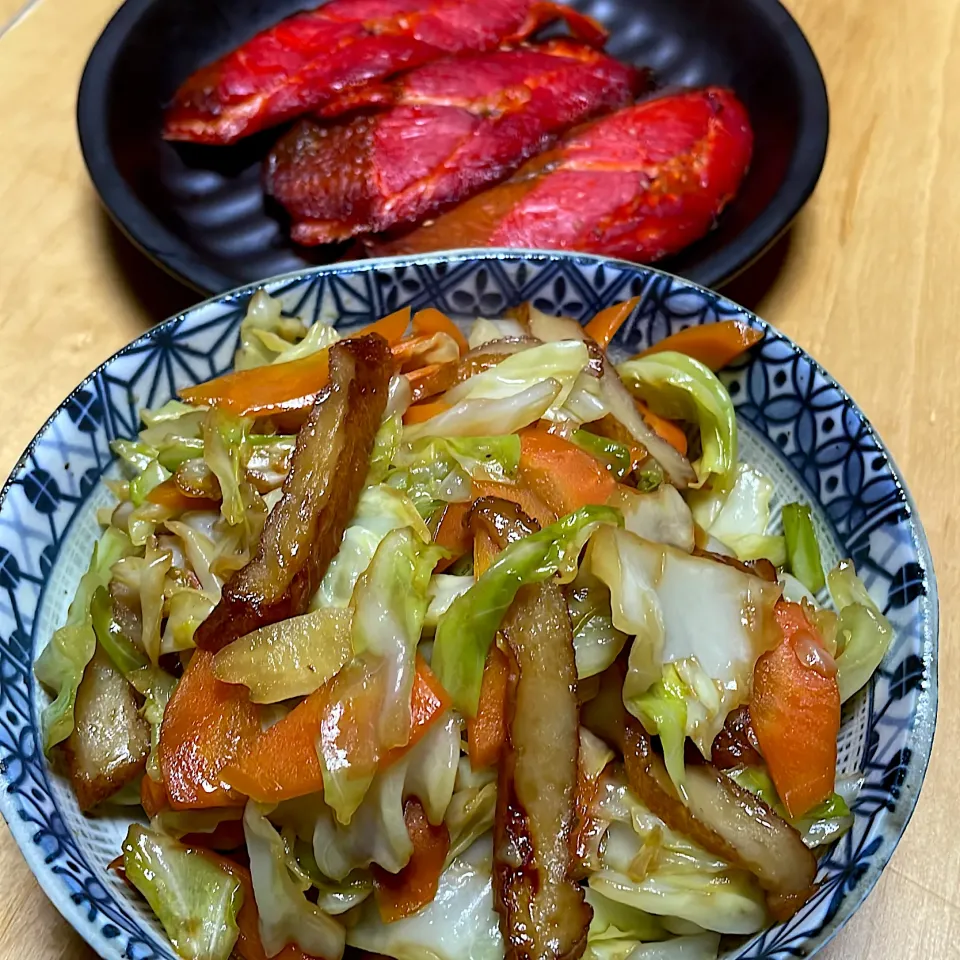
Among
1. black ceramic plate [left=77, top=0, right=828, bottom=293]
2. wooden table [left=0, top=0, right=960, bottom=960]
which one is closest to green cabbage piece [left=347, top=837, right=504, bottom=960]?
wooden table [left=0, top=0, right=960, bottom=960]

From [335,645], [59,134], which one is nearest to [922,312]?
[335,645]

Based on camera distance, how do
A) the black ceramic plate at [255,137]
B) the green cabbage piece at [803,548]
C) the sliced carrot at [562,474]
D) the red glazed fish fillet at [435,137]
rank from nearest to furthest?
the sliced carrot at [562,474], the green cabbage piece at [803,548], the black ceramic plate at [255,137], the red glazed fish fillet at [435,137]

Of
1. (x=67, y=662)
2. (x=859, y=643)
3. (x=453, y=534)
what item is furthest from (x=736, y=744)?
(x=67, y=662)

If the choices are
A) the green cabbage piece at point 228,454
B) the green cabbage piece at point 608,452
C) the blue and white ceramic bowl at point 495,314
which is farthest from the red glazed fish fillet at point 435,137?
the green cabbage piece at point 608,452

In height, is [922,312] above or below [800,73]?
below

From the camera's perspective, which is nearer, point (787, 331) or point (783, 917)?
point (783, 917)

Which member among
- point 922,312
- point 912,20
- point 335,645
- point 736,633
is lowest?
point 922,312

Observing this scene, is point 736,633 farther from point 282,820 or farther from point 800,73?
point 800,73

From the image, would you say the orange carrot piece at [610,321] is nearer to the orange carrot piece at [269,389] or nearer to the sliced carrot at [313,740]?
the orange carrot piece at [269,389]
